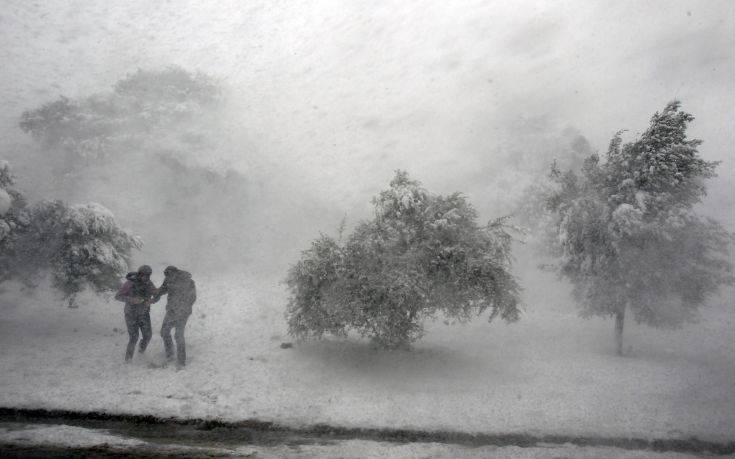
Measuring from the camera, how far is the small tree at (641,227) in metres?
12.9

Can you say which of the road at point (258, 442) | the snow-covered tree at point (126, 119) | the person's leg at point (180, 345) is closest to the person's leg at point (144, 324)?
the person's leg at point (180, 345)

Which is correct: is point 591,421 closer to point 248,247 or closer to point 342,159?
point 248,247

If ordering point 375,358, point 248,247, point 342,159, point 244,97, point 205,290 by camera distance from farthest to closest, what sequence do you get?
point 244,97 < point 342,159 < point 248,247 < point 205,290 < point 375,358

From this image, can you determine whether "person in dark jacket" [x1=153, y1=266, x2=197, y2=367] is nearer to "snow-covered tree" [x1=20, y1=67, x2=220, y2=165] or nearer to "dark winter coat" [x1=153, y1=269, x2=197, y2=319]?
"dark winter coat" [x1=153, y1=269, x2=197, y2=319]

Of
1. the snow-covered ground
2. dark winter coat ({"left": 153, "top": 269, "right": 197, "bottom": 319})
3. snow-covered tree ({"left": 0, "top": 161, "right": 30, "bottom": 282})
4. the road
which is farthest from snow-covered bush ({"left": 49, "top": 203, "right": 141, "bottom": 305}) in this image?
the road

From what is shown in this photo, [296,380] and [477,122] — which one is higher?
[477,122]

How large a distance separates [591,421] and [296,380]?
6.51 m

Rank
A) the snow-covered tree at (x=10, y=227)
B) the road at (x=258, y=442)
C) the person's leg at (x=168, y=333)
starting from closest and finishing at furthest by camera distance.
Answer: the road at (x=258, y=442)
the person's leg at (x=168, y=333)
the snow-covered tree at (x=10, y=227)

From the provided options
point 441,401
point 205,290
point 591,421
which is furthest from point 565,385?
point 205,290

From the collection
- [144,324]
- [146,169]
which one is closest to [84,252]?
[144,324]

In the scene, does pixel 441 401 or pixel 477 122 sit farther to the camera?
pixel 477 122

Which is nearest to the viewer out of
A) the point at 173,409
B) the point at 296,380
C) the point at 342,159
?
the point at 173,409

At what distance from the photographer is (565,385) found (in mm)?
10414

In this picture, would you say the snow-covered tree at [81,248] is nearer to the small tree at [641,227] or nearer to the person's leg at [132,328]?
the person's leg at [132,328]
